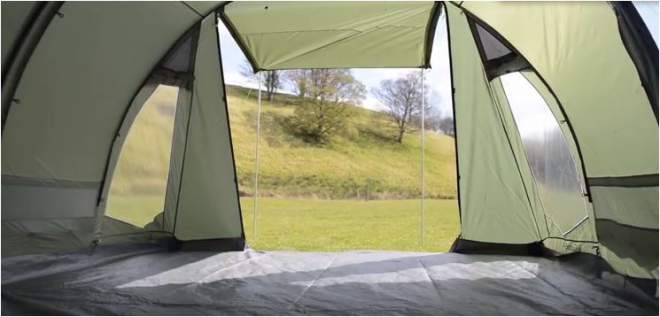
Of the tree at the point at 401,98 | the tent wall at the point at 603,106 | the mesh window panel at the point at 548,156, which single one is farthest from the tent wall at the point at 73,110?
the tree at the point at 401,98

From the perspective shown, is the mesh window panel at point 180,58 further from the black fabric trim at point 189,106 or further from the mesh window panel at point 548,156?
the mesh window panel at point 548,156

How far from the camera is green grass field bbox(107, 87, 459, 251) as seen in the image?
19.6 ft

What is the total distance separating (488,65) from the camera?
124 inches

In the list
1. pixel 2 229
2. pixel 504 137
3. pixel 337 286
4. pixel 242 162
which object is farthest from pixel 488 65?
pixel 242 162

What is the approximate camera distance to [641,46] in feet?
5.76

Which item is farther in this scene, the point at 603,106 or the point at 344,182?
the point at 344,182

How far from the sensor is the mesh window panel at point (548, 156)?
284cm

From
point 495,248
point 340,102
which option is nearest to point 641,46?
point 495,248

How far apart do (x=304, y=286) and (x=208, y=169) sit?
142 cm

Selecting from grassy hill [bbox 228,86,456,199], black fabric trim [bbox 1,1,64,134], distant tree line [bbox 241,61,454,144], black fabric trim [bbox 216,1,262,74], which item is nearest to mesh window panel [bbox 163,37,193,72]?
black fabric trim [bbox 216,1,262,74]

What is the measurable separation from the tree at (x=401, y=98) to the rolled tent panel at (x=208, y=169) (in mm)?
4023

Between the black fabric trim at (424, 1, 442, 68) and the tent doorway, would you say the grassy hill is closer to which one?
the tent doorway

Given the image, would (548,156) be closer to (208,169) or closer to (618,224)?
(618,224)

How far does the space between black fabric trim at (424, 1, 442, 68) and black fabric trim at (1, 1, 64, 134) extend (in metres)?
1.99
